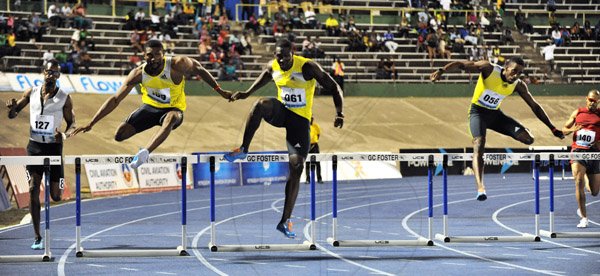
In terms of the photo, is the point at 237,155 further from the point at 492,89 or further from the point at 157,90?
the point at 492,89

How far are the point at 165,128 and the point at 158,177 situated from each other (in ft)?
46.0

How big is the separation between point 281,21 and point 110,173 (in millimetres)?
14678

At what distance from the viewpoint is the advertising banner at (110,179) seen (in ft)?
75.5

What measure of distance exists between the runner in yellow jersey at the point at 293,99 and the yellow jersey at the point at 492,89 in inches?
91.2

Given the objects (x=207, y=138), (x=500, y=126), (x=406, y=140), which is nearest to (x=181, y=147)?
(x=207, y=138)

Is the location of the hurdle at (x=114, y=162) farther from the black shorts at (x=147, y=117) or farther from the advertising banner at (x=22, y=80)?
the advertising banner at (x=22, y=80)

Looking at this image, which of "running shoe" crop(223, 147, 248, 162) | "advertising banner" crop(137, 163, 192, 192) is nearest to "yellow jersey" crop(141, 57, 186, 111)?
"running shoe" crop(223, 147, 248, 162)

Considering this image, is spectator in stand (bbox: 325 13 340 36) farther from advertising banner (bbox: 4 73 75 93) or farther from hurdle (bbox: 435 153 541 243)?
hurdle (bbox: 435 153 541 243)

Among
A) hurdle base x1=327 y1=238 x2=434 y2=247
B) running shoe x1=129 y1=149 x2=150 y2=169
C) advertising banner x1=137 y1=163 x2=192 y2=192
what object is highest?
running shoe x1=129 y1=149 x2=150 y2=169

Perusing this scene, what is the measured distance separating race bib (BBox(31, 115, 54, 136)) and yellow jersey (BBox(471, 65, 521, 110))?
5.00m

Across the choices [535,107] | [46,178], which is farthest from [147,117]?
[535,107]

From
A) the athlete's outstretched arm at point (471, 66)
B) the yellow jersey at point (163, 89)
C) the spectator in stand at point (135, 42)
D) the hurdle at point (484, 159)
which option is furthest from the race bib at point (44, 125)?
the spectator in stand at point (135, 42)

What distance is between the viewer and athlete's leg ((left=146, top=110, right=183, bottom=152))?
1090 centimetres

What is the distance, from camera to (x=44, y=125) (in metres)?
12.0
